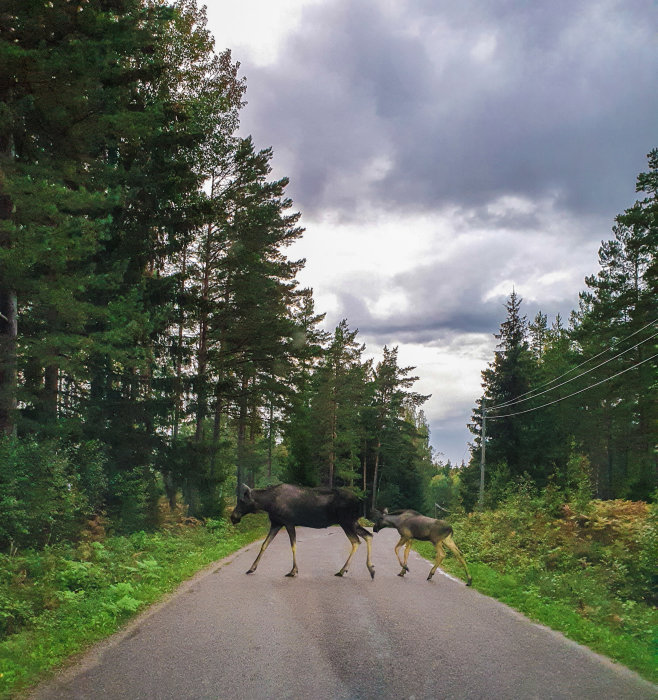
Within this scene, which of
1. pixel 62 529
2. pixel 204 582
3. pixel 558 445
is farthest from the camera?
pixel 558 445

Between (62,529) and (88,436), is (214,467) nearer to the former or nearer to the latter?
(88,436)

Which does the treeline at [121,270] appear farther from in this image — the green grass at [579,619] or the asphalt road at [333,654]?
the green grass at [579,619]

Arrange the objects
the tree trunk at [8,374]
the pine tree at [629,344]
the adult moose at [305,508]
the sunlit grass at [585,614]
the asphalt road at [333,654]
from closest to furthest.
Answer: the asphalt road at [333,654] → the sunlit grass at [585,614] → the adult moose at [305,508] → the tree trunk at [8,374] → the pine tree at [629,344]

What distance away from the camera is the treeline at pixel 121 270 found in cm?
1224

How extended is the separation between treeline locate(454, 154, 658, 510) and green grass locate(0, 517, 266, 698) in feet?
74.5

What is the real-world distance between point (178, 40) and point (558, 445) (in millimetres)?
36448

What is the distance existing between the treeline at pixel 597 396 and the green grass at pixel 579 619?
56.6 feet

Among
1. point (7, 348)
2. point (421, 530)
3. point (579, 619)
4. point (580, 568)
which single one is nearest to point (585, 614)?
point (579, 619)

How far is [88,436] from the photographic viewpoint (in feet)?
54.4

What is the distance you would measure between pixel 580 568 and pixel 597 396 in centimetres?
3515

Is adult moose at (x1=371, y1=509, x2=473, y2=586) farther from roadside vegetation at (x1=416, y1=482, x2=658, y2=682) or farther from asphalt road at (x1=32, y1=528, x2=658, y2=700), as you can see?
asphalt road at (x1=32, y1=528, x2=658, y2=700)

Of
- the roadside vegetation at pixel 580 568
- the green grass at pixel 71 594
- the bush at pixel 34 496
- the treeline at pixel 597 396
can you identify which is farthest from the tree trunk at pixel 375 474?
the bush at pixel 34 496

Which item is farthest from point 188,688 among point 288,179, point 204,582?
point 288,179

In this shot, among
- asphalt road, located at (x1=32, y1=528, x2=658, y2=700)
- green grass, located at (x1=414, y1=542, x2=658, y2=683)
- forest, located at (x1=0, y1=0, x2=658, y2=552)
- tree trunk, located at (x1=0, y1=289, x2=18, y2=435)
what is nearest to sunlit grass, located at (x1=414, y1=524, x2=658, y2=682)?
green grass, located at (x1=414, y1=542, x2=658, y2=683)
